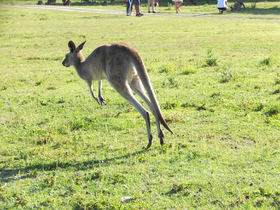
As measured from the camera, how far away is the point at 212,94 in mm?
7996

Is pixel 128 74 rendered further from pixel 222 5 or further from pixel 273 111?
pixel 222 5

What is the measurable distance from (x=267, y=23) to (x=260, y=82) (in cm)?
1243

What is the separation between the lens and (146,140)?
587 centimetres

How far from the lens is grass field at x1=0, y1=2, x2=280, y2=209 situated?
166 inches

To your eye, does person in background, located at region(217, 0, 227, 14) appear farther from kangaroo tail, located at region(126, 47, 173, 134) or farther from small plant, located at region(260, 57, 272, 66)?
kangaroo tail, located at region(126, 47, 173, 134)

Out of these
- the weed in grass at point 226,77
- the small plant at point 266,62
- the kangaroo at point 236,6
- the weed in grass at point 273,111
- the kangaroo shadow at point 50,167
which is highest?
the kangaroo at point 236,6

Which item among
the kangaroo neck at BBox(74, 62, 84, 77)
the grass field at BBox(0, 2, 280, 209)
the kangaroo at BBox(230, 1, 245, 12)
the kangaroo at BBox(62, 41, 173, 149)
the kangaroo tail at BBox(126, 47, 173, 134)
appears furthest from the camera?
the kangaroo at BBox(230, 1, 245, 12)

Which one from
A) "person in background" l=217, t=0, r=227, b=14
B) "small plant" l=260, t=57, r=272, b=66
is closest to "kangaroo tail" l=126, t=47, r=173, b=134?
"small plant" l=260, t=57, r=272, b=66

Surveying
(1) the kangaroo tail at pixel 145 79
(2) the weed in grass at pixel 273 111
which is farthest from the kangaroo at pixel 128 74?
(2) the weed in grass at pixel 273 111

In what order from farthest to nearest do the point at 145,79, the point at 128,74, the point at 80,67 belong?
1. the point at 80,67
2. the point at 128,74
3. the point at 145,79

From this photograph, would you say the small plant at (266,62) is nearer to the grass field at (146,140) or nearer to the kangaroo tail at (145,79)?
the grass field at (146,140)

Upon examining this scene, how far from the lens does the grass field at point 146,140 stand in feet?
13.9

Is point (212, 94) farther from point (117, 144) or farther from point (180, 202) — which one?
point (180, 202)

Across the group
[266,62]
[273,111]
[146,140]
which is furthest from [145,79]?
[266,62]
